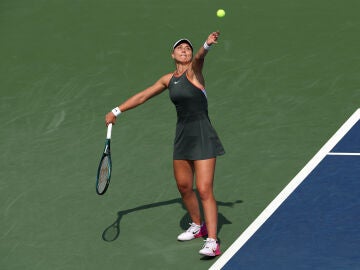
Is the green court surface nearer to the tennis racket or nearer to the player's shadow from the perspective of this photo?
the player's shadow

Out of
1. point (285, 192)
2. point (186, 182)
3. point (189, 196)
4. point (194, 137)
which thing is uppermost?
point (194, 137)

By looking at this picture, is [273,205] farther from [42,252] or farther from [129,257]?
[42,252]

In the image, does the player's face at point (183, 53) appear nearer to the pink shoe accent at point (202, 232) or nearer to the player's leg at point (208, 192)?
the player's leg at point (208, 192)

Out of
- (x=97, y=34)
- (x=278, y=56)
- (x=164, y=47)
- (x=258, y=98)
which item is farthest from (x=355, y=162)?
(x=97, y=34)

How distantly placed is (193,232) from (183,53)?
73.7 inches

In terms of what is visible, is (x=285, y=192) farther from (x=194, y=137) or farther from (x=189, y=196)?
(x=194, y=137)

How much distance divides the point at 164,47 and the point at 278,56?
67.1 inches

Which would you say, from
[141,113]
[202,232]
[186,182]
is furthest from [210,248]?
[141,113]

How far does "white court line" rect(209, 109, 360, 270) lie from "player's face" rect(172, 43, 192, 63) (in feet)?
6.19

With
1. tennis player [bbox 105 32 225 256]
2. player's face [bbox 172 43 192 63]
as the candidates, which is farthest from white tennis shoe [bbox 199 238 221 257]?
player's face [bbox 172 43 192 63]

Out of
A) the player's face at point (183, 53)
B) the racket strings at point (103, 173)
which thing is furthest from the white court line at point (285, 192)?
the player's face at point (183, 53)

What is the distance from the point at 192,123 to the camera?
31.6 feet

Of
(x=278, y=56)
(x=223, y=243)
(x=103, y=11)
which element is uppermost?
(x=103, y=11)

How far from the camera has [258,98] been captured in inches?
500
